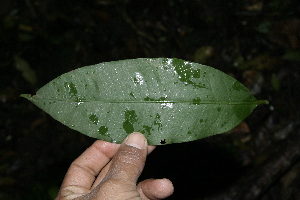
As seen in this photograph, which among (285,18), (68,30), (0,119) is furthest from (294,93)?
(0,119)

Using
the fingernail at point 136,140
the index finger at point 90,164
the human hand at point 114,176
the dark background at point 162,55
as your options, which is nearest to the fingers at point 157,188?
the human hand at point 114,176

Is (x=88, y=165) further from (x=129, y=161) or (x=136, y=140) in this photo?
(x=136, y=140)

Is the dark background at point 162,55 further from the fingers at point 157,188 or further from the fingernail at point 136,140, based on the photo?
the fingernail at point 136,140

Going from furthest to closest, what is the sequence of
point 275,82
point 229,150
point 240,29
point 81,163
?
point 240,29, point 275,82, point 229,150, point 81,163

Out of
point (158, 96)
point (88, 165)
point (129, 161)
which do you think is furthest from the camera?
point (88, 165)

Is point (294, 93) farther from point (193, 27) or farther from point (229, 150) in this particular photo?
point (193, 27)

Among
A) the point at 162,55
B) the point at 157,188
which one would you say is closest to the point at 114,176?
the point at 157,188
